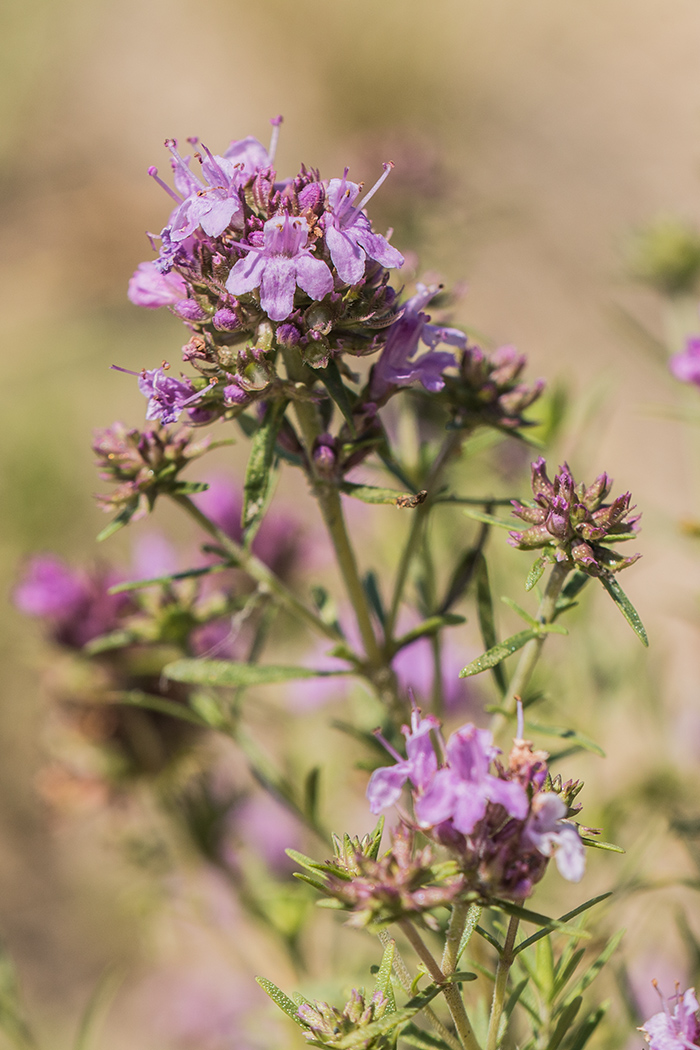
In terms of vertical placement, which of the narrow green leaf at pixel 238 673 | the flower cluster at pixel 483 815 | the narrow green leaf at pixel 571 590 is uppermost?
the narrow green leaf at pixel 571 590

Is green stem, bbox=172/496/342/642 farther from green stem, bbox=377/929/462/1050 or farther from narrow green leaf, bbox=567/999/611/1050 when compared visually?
narrow green leaf, bbox=567/999/611/1050

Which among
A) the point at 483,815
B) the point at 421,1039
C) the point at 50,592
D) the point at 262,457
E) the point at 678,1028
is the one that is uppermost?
the point at 262,457

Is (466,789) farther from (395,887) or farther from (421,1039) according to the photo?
(421,1039)

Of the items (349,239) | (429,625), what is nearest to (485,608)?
(429,625)

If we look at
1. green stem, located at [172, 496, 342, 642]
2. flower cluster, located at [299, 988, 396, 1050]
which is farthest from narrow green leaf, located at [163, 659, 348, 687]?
flower cluster, located at [299, 988, 396, 1050]

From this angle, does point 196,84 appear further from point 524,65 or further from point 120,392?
point 120,392

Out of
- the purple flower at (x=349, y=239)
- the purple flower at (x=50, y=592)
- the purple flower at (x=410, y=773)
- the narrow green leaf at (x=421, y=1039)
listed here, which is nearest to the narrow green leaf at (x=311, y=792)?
the narrow green leaf at (x=421, y=1039)

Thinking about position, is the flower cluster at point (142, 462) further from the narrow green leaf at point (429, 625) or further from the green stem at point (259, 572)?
the narrow green leaf at point (429, 625)
